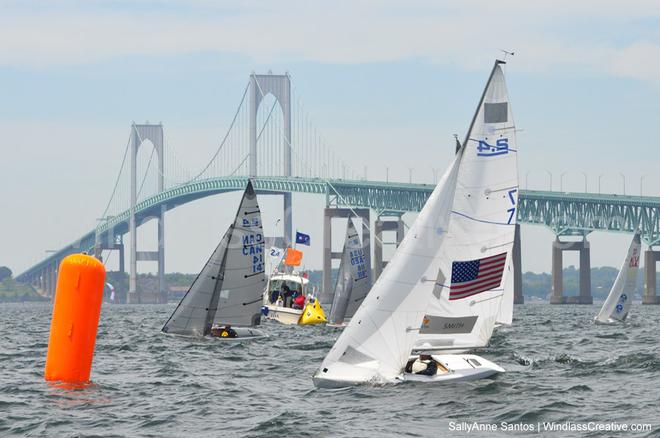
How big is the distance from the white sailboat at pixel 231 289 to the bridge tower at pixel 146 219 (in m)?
71.4

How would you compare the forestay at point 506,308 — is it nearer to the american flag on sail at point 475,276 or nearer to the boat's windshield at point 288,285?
the american flag on sail at point 475,276

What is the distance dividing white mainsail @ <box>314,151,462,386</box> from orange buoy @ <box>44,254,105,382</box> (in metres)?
2.79

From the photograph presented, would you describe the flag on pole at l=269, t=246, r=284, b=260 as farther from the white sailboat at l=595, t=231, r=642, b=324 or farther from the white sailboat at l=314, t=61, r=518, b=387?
the white sailboat at l=314, t=61, r=518, b=387

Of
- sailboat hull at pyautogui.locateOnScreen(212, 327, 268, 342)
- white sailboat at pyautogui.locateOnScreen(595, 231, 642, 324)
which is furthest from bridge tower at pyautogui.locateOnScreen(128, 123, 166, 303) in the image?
sailboat hull at pyautogui.locateOnScreen(212, 327, 268, 342)

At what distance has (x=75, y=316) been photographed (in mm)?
13719

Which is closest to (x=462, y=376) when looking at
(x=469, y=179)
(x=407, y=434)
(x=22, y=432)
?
(x=469, y=179)

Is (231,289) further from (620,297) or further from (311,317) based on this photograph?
(620,297)

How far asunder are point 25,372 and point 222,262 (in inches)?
274

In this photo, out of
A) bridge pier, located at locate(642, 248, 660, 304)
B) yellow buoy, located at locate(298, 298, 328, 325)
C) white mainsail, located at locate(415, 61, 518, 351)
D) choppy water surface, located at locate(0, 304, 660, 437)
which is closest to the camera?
choppy water surface, located at locate(0, 304, 660, 437)

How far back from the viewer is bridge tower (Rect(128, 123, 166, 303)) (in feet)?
319

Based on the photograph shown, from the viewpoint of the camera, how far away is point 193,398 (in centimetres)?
1451

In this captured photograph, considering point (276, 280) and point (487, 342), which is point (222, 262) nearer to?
point (487, 342)

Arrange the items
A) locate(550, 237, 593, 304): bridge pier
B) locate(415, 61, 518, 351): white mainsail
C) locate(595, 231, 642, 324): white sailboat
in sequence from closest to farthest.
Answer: locate(415, 61, 518, 351): white mainsail
locate(595, 231, 642, 324): white sailboat
locate(550, 237, 593, 304): bridge pier

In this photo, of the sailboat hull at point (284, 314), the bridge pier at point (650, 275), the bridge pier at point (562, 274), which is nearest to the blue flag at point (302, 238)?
the sailboat hull at point (284, 314)
